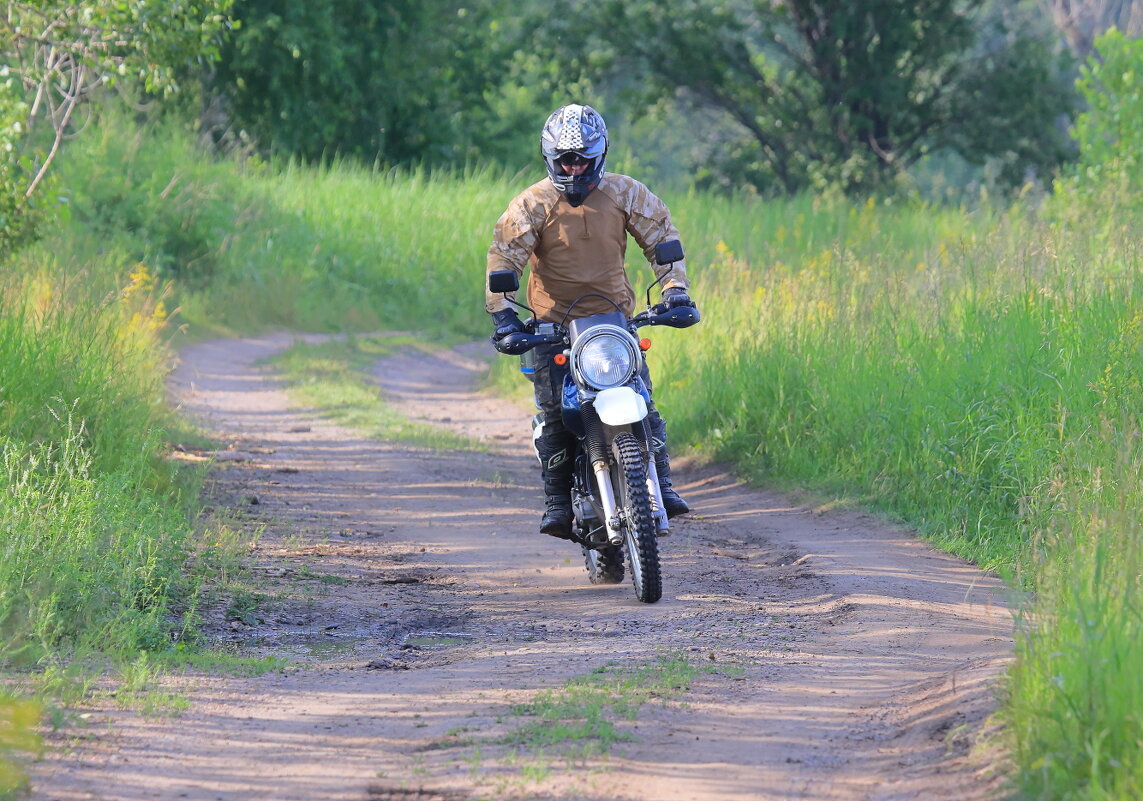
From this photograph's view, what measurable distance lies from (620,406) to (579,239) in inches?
37.5

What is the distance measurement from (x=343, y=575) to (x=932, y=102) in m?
22.1

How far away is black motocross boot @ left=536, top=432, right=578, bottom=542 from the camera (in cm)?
699

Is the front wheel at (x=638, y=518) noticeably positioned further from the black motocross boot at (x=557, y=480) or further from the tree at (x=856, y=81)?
the tree at (x=856, y=81)

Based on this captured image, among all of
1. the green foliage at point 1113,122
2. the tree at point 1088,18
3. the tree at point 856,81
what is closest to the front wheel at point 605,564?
the green foliage at point 1113,122

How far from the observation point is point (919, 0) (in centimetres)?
2642

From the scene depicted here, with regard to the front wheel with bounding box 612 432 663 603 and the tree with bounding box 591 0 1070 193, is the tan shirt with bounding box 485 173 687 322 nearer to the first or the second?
the front wheel with bounding box 612 432 663 603

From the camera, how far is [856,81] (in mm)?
26734

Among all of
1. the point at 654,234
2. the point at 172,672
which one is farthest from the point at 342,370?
the point at 172,672

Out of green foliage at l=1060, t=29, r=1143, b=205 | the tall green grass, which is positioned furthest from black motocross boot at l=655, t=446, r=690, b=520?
green foliage at l=1060, t=29, r=1143, b=205

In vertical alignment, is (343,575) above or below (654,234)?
below

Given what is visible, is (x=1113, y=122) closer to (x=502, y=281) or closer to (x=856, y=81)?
(x=856, y=81)

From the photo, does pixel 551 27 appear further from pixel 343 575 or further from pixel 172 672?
pixel 172 672

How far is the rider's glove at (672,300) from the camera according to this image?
21.4 feet

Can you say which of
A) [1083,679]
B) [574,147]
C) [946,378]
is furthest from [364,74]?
[1083,679]
